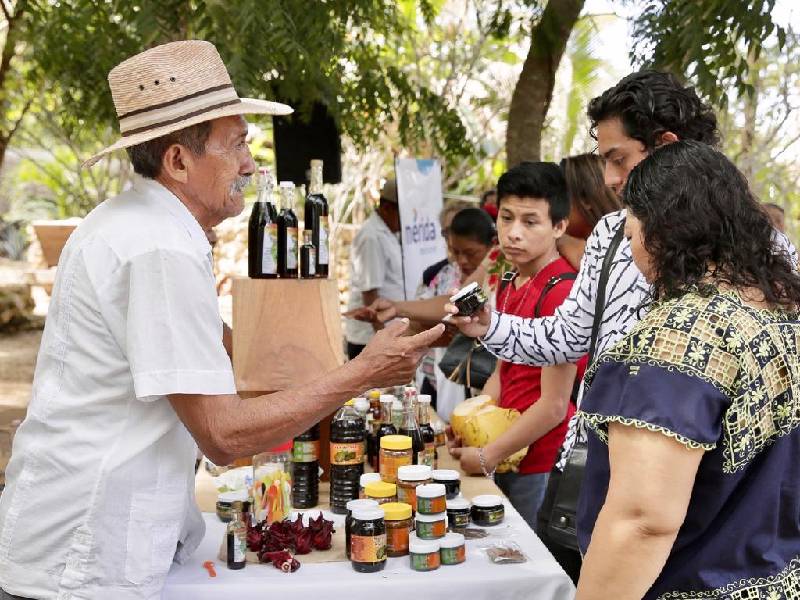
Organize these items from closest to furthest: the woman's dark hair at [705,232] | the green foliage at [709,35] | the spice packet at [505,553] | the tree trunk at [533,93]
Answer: the woman's dark hair at [705,232]
the spice packet at [505,553]
the green foliage at [709,35]
the tree trunk at [533,93]

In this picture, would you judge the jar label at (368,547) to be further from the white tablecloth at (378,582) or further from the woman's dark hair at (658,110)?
the woman's dark hair at (658,110)

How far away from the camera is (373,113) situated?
22.9 feet

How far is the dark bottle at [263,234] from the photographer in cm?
333

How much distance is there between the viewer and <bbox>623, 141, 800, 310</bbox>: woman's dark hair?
1.73m

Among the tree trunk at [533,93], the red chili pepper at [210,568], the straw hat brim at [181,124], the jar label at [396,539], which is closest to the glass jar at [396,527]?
the jar label at [396,539]

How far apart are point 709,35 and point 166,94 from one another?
321 cm

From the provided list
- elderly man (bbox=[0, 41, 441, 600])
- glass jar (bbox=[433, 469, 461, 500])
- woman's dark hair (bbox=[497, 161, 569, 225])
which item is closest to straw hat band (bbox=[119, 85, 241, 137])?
elderly man (bbox=[0, 41, 441, 600])

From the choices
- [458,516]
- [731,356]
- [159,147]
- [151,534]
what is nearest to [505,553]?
[458,516]

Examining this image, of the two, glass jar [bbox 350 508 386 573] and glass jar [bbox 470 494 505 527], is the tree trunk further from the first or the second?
glass jar [bbox 350 508 386 573]

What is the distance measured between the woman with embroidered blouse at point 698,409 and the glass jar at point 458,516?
958 mm

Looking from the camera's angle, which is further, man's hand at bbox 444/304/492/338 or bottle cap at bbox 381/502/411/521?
man's hand at bbox 444/304/492/338

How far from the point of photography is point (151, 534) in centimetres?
199

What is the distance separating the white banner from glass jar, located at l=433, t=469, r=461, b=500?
418 cm

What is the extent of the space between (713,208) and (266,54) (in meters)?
Answer: 3.50
